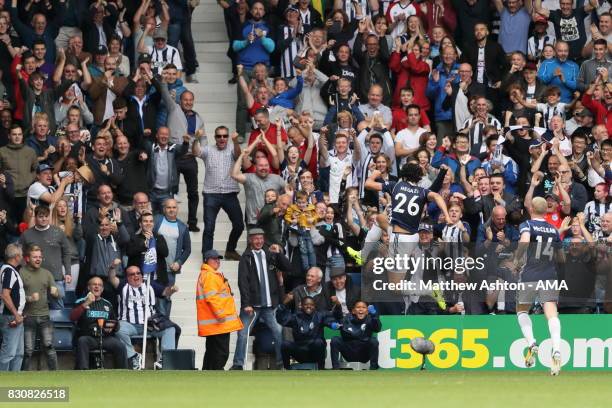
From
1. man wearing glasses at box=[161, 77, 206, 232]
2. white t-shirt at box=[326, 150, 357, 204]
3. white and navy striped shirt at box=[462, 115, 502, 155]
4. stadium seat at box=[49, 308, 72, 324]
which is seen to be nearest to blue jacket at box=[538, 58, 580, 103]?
white and navy striped shirt at box=[462, 115, 502, 155]

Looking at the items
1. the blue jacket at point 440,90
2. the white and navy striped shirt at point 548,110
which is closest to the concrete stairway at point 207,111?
the blue jacket at point 440,90

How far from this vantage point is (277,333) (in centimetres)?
2309

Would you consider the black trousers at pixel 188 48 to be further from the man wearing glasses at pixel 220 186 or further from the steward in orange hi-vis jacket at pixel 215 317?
the steward in orange hi-vis jacket at pixel 215 317

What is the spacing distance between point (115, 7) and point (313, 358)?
28.7ft

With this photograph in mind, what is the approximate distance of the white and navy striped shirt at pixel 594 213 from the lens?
966 inches

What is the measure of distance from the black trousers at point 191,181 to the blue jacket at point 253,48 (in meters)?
2.58

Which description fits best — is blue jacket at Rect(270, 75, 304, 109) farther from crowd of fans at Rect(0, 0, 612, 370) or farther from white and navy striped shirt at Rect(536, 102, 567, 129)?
white and navy striped shirt at Rect(536, 102, 567, 129)

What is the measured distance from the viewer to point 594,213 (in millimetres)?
24703

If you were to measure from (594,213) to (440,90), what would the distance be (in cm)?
361

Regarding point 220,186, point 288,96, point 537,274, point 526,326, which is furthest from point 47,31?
point 526,326

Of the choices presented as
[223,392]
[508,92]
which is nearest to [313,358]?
[223,392]

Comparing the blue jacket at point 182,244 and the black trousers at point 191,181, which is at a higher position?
the black trousers at point 191,181

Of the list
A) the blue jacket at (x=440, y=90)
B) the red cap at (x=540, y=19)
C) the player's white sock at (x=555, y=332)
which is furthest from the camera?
the red cap at (x=540, y=19)

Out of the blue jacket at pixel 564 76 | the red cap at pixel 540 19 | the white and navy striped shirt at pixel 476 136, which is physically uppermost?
the red cap at pixel 540 19
